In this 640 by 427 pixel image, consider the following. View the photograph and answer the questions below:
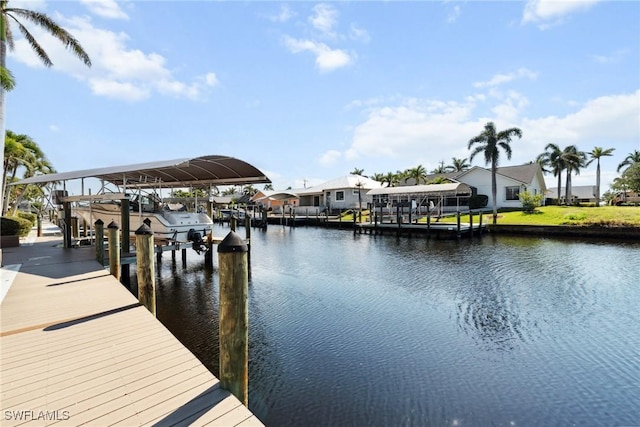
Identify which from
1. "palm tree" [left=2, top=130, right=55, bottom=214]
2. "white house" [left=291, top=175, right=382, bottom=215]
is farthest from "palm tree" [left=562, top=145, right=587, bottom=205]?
"palm tree" [left=2, top=130, right=55, bottom=214]

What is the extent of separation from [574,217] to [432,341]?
2637cm

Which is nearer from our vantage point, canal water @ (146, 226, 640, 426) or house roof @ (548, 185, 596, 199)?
canal water @ (146, 226, 640, 426)

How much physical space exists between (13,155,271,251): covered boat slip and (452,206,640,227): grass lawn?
78.9ft

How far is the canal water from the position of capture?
4.87 m

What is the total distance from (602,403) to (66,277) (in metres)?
10.9

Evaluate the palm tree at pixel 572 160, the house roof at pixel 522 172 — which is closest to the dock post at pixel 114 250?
the house roof at pixel 522 172

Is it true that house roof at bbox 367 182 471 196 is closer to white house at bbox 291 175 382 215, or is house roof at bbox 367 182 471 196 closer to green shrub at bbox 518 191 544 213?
green shrub at bbox 518 191 544 213

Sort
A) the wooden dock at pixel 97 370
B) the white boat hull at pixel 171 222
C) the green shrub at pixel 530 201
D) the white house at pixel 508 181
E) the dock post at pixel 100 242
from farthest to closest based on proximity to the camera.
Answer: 1. the white house at pixel 508 181
2. the green shrub at pixel 530 201
3. the white boat hull at pixel 171 222
4. the dock post at pixel 100 242
5. the wooden dock at pixel 97 370

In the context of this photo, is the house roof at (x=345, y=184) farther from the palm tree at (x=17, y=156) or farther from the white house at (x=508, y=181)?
the palm tree at (x=17, y=156)

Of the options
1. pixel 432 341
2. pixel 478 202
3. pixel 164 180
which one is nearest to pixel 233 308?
pixel 432 341

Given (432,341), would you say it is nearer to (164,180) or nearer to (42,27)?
(164,180)

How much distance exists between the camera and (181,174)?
13.2 meters

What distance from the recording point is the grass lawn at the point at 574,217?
23.8 meters

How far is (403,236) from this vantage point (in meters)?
26.9
